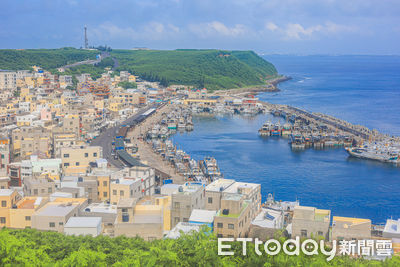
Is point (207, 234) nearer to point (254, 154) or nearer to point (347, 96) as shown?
point (254, 154)

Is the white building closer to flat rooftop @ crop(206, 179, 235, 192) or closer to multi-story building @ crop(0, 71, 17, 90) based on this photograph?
flat rooftop @ crop(206, 179, 235, 192)

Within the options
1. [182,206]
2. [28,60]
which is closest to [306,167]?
[182,206]

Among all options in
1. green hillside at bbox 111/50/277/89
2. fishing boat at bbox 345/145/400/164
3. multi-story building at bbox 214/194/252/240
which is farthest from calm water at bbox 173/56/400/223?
green hillside at bbox 111/50/277/89

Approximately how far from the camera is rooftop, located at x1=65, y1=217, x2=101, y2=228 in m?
9.05

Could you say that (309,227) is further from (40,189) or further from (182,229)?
(40,189)

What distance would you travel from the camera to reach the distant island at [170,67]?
169 feet

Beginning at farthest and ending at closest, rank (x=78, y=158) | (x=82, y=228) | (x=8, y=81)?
1. (x=8, y=81)
2. (x=78, y=158)
3. (x=82, y=228)

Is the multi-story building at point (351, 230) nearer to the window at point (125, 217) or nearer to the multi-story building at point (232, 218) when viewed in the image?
the multi-story building at point (232, 218)

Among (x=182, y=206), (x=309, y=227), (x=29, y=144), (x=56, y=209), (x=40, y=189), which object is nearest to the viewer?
(x=309, y=227)

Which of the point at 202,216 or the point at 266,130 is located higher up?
the point at 202,216

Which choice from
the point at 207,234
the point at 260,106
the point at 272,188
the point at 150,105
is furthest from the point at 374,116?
the point at 207,234

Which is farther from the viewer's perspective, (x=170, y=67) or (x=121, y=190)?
(x=170, y=67)

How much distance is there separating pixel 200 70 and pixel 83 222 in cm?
5428

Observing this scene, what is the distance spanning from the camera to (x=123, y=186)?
11227mm
